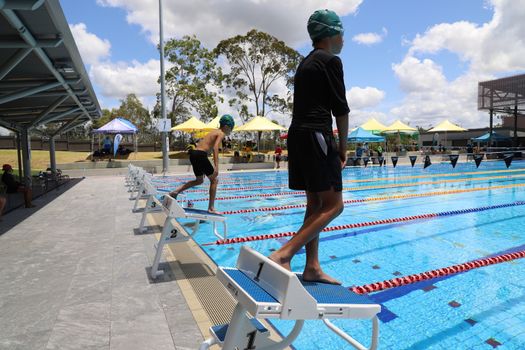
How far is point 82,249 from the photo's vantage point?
4.99m

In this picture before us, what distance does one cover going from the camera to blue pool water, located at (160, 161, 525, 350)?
3.13m

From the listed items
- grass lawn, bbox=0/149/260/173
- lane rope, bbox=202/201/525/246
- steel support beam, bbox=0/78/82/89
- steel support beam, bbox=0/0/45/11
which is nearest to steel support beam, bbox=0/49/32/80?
steel support beam, bbox=0/0/45/11

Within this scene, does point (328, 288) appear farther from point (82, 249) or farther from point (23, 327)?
point (82, 249)

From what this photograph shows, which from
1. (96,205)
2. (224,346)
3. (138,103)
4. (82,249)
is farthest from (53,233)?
(138,103)

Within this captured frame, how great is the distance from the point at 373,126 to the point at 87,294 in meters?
27.4

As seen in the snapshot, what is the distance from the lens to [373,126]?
28.5 meters

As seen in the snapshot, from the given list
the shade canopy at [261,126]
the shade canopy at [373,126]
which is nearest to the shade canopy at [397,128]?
the shade canopy at [373,126]

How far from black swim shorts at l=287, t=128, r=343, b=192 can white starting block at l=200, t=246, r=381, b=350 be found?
23.4 inches

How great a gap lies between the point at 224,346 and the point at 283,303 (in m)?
0.38

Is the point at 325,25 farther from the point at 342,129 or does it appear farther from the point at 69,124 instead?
the point at 69,124

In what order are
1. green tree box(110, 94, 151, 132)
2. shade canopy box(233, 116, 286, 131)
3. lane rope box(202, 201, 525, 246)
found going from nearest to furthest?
lane rope box(202, 201, 525, 246) < shade canopy box(233, 116, 286, 131) < green tree box(110, 94, 151, 132)

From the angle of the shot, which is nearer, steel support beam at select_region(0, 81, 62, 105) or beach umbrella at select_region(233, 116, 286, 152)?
steel support beam at select_region(0, 81, 62, 105)

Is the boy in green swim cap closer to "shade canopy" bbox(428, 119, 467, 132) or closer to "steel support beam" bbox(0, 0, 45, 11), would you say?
"steel support beam" bbox(0, 0, 45, 11)

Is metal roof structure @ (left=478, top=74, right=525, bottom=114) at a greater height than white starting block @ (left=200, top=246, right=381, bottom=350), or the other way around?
metal roof structure @ (left=478, top=74, right=525, bottom=114)
